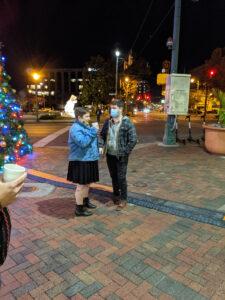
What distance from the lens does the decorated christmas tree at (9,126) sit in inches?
249

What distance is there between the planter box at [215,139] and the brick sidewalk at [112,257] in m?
5.30

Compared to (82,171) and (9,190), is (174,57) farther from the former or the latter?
(9,190)

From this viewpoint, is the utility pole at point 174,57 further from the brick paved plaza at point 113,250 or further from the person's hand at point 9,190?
the person's hand at point 9,190

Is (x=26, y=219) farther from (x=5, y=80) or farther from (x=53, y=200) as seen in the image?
(x=5, y=80)

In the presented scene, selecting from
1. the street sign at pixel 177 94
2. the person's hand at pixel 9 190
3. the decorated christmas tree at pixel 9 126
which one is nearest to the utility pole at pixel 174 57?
the street sign at pixel 177 94

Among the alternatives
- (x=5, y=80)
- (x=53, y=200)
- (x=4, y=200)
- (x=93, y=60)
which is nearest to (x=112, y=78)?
(x=93, y=60)

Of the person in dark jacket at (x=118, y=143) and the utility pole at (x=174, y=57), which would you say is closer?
the person in dark jacket at (x=118, y=143)

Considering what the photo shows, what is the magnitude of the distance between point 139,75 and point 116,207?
38360 mm

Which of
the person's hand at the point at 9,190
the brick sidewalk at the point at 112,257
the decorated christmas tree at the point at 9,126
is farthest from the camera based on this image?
the decorated christmas tree at the point at 9,126

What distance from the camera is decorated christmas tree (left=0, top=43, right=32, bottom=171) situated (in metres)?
6.33

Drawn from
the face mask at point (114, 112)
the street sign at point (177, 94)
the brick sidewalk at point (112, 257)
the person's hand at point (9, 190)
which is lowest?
the brick sidewalk at point (112, 257)

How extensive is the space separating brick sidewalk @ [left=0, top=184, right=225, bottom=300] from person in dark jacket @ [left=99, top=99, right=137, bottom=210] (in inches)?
18.4

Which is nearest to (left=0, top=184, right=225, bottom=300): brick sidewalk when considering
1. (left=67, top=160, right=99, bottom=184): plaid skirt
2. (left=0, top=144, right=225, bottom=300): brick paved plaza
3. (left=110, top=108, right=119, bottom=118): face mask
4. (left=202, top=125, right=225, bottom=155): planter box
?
(left=0, top=144, right=225, bottom=300): brick paved plaza

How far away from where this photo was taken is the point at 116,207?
4246 mm
